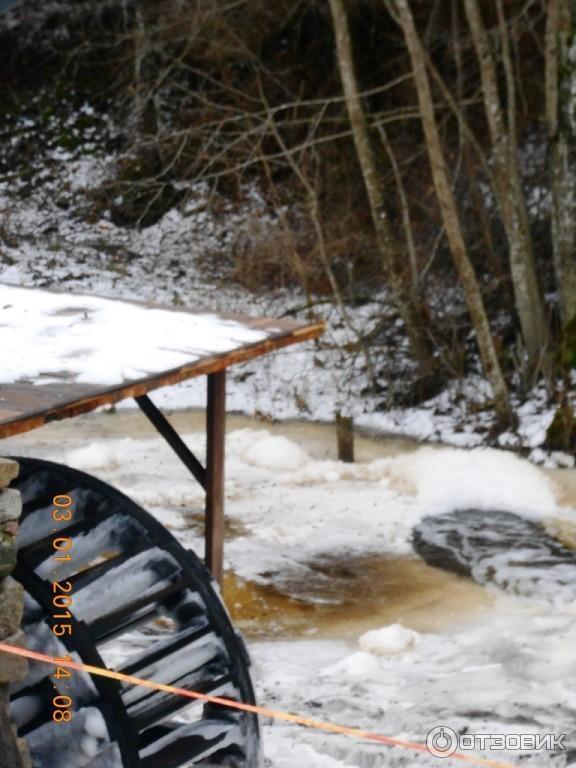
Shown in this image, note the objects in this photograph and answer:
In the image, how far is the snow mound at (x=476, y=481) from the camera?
1065 centimetres

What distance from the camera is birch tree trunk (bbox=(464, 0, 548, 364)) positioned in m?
12.7

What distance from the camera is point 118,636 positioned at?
5.27 metres

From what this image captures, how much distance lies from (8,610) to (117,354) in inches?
69.3

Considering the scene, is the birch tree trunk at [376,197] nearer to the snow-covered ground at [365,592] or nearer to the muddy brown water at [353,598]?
the snow-covered ground at [365,592]

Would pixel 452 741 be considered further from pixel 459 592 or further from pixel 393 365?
pixel 393 365

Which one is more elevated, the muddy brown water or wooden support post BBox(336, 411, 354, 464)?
wooden support post BBox(336, 411, 354, 464)

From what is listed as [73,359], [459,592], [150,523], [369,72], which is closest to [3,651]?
[150,523]

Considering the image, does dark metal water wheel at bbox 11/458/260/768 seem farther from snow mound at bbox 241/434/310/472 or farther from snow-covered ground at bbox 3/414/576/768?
snow mound at bbox 241/434/310/472

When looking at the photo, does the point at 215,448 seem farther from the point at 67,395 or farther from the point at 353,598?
the point at 353,598

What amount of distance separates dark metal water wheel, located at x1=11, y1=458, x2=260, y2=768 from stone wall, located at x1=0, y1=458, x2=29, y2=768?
374 millimetres

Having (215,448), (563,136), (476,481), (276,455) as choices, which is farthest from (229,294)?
(215,448)

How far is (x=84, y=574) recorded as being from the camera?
5387mm

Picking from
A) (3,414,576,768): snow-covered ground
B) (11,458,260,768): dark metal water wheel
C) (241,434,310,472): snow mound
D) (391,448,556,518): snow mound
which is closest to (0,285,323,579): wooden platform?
(11,458,260,768): dark metal water wheel

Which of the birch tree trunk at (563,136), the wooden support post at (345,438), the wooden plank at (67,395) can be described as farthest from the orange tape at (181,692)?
the birch tree trunk at (563,136)
